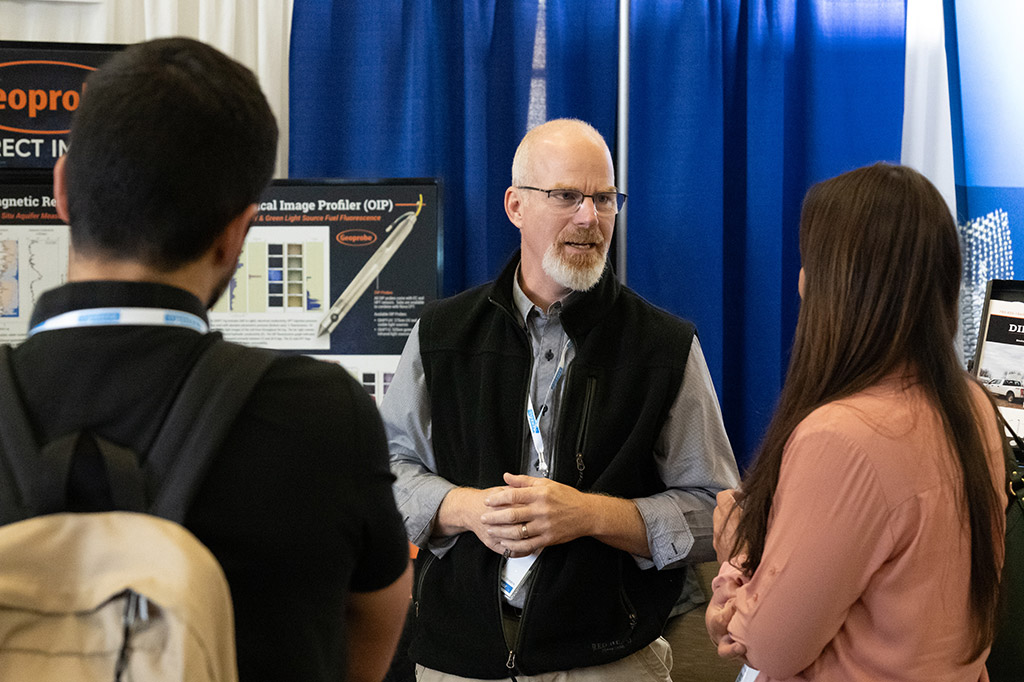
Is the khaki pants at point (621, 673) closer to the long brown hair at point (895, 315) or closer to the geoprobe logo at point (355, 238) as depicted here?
the long brown hair at point (895, 315)

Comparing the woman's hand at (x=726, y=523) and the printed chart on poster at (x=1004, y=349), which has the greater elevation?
the printed chart on poster at (x=1004, y=349)

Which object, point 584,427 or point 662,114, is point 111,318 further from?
point 662,114

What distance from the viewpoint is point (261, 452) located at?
74 centimetres

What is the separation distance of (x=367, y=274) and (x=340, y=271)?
0.28 feet

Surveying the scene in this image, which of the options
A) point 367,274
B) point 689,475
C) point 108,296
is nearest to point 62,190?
point 108,296

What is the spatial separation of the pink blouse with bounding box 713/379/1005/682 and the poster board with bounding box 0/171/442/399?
1736 millimetres

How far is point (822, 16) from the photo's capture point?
119 inches

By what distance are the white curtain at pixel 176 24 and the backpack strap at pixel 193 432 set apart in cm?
238

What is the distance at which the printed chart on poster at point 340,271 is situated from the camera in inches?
105

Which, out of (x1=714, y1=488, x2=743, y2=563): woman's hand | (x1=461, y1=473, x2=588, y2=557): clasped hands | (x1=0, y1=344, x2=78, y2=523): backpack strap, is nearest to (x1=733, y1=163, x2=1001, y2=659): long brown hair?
(x1=714, y1=488, x2=743, y2=563): woman's hand

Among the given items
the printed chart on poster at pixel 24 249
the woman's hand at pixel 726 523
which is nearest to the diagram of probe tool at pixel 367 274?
the printed chart on poster at pixel 24 249

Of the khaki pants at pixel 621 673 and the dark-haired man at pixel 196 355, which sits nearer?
the dark-haired man at pixel 196 355

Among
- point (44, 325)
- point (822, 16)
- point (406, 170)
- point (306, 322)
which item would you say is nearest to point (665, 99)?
point (822, 16)

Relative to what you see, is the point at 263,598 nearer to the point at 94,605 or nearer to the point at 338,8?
the point at 94,605
